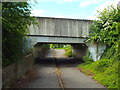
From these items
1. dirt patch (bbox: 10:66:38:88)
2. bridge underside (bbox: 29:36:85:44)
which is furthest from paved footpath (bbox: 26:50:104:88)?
bridge underside (bbox: 29:36:85:44)

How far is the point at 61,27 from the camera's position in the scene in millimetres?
16531

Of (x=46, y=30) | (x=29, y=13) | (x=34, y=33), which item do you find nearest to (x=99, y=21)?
(x=46, y=30)

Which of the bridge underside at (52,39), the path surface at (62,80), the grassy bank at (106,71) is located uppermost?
the bridge underside at (52,39)

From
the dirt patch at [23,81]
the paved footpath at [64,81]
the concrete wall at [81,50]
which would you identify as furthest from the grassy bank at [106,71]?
the concrete wall at [81,50]

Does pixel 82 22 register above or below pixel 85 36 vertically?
above

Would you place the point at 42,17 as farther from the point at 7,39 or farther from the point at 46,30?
the point at 7,39

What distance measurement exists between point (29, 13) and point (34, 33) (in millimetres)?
7881

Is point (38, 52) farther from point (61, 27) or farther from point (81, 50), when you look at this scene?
point (61, 27)

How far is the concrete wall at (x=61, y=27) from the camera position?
1630 centimetres

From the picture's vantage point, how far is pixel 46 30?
→ 16.4 m

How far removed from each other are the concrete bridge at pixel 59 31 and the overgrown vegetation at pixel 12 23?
6700 mm

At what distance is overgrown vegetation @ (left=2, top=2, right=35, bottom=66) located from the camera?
7252 millimetres

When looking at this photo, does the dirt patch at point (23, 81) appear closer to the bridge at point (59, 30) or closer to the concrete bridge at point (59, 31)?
the concrete bridge at point (59, 31)

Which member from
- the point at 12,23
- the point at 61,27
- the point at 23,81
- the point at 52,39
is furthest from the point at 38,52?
the point at 12,23
